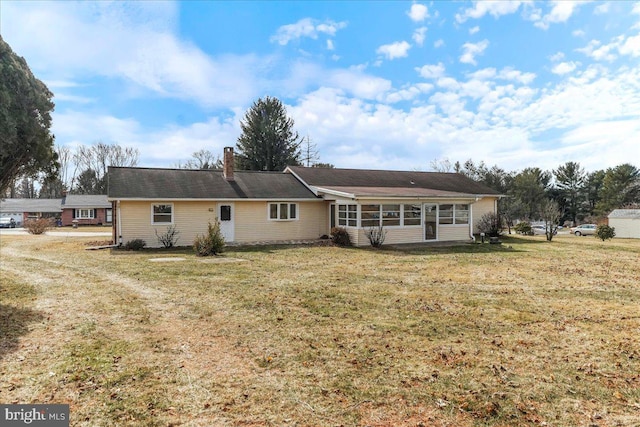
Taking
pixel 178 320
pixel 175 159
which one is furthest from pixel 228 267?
pixel 175 159

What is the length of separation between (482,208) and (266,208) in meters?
14.9

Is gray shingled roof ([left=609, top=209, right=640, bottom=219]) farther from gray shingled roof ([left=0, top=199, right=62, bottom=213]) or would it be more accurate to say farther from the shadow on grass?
gray shingled roof ([left=0, top=199, right=62, bottom=213])

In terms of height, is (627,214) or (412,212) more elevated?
(412,212)

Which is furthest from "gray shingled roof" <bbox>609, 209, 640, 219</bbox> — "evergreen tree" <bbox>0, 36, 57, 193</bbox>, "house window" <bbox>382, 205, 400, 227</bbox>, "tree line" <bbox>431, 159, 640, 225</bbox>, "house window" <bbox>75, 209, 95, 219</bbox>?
"house window" <bbox>75, 209, 95, 219</bbox>

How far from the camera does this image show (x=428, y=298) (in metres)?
7.73

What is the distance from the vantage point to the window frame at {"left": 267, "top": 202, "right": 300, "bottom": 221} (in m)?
19.6

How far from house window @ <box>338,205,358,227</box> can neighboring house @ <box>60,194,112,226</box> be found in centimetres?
3543

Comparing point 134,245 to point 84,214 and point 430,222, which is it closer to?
point 430,222

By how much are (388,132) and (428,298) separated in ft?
63.0

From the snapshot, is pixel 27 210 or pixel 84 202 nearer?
pixel 84 202

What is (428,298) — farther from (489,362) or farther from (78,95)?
(78,95)

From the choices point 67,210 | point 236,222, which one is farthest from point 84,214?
point 236,222

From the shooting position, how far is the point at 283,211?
1995 centimetres

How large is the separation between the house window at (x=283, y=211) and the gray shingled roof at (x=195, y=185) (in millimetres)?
589
